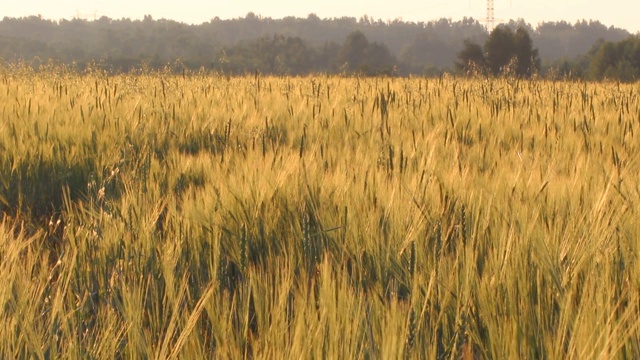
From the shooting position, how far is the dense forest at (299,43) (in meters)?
46.3

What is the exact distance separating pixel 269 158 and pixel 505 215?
2.68ft

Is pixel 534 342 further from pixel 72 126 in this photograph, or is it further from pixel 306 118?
pixel 306 118

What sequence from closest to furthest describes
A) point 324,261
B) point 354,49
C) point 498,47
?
point 324,261 → point 498,47 → point 354,49

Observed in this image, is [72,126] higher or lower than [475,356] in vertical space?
higher

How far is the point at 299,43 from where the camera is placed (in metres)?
82.4

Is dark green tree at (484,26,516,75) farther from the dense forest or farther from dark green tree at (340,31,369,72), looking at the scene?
dark green tree at (340,31,369,72)

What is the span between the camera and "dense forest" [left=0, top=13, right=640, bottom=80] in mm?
46344

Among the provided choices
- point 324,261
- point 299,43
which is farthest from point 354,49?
point 324,261

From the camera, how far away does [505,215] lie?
1.35 m

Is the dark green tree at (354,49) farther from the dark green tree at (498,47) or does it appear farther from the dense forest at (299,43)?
the dark green tree at (498,47)

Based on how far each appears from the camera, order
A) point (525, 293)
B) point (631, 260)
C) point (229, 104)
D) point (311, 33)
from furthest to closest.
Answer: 1. point (311, 33)
2. point (229, 104)
3. point (631, 260)
4. point (525, 293)

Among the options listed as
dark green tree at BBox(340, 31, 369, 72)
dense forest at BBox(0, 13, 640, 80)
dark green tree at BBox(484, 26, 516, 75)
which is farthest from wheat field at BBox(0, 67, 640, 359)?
dark green tree at BBox(340, 31, 369, 72)

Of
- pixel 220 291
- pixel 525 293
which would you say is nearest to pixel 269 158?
pixel 220 291

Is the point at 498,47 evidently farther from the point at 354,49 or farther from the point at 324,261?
the point at 354,49
